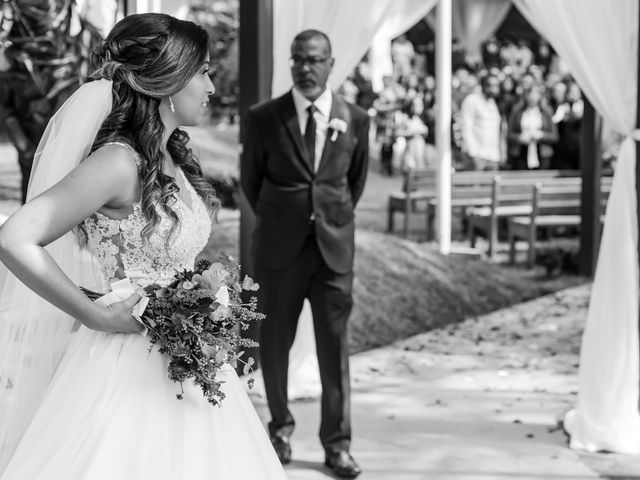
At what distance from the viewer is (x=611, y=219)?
631 cm

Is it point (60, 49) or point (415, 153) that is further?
point (415, 153)

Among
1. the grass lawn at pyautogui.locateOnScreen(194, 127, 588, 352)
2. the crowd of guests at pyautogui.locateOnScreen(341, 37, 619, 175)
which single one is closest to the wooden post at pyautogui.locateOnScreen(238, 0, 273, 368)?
the grass lawn at pyautogui.locateOnScreen(194, 127, 588, 352)

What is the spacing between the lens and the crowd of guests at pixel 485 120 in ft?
59.6

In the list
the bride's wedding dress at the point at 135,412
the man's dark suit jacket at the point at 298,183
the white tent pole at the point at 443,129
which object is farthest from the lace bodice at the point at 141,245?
the white tent pole at the point at 443,129

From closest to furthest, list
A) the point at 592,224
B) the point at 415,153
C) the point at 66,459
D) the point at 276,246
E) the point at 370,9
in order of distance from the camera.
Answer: the point at 66,459 < the point at 276,246 < the point at 370,9 < the point at 592,224 < the point at 415,153

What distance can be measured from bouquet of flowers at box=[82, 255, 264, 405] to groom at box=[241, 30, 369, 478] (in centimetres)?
261

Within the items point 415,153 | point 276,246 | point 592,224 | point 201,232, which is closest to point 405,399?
point 276,246

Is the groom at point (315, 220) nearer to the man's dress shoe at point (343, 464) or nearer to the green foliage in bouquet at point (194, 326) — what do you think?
the man's dress shoe at point (343, 464)

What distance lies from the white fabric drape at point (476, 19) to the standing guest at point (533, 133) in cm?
728

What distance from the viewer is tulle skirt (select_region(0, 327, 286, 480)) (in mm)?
2891

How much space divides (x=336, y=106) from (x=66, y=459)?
321cm

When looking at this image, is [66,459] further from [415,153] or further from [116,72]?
[415,153]

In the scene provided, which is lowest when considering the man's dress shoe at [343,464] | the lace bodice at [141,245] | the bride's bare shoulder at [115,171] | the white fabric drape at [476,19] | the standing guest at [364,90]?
the man's dress shoe at [343,464]

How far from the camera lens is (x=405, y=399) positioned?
24.6ft
